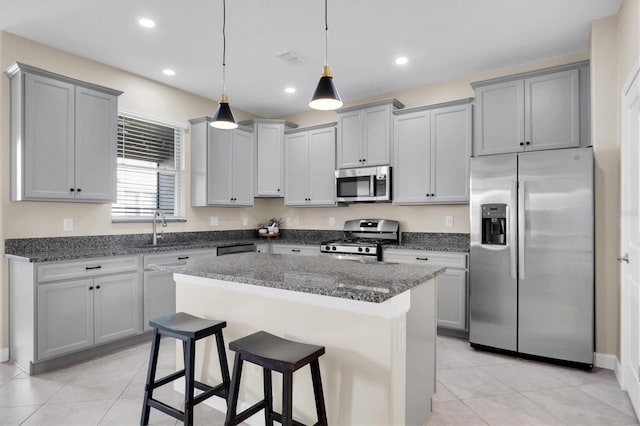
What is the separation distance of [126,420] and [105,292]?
55.0 inches

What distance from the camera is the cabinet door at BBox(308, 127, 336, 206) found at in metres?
4.88

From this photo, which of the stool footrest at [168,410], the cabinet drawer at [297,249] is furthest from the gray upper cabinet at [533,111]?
the stool footrest at [168,410]

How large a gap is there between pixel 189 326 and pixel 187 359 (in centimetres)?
18

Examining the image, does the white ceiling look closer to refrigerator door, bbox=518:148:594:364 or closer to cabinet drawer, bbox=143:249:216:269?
refrigerator door, bbox=518:148:594:364

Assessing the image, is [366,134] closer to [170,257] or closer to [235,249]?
[235,249]

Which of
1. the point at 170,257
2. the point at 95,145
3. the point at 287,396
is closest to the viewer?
the point at 287,396

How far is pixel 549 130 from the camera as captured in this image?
338cm

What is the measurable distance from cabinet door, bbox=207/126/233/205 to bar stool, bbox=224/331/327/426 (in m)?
3.08

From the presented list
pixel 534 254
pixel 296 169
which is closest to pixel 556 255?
pixel 534 254

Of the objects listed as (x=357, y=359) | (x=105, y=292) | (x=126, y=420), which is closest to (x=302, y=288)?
(x=357, y=359)

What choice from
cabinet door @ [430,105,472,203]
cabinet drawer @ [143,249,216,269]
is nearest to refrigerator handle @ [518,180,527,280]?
cabinet door @ [430,105,472,203]

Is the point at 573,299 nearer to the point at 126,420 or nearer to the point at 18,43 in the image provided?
the point at 126,420

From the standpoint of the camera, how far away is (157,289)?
3.72 meters

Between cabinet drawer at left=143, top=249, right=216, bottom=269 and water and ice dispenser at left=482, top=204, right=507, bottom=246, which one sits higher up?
water and ice dispenser at left=482, top=204, right=507, bottom=246
